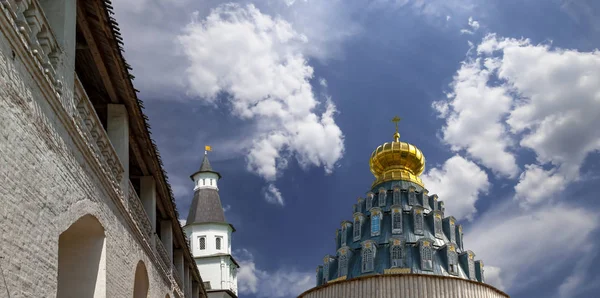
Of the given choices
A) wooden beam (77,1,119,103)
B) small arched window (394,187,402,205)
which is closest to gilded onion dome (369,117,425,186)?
small arched window (394,187,402,205)

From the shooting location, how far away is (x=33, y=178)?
6.09 m

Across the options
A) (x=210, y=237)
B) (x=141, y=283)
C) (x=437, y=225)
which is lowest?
(x=141, y=283)

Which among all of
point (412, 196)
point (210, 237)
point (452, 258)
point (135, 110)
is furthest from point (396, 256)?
point (135, 110)

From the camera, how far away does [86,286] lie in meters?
8.30

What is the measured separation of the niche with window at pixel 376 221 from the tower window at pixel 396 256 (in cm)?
204

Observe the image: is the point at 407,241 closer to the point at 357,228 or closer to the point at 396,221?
the point at 396,221

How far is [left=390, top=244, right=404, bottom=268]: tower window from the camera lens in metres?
35.5

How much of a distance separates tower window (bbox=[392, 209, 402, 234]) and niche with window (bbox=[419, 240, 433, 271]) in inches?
69.8

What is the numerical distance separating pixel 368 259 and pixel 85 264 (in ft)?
94.8

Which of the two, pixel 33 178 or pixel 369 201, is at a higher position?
pixel 369 201

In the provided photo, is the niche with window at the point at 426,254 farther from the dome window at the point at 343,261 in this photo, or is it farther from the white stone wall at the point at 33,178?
the white stone wall at the point at 33,178

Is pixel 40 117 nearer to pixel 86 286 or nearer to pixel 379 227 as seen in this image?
pixel 86 286

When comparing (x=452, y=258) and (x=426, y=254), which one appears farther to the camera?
(x=452, y=258)

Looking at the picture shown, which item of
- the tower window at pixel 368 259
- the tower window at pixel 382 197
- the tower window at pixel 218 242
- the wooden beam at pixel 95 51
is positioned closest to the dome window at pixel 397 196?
the tower window at pixel 382 197
